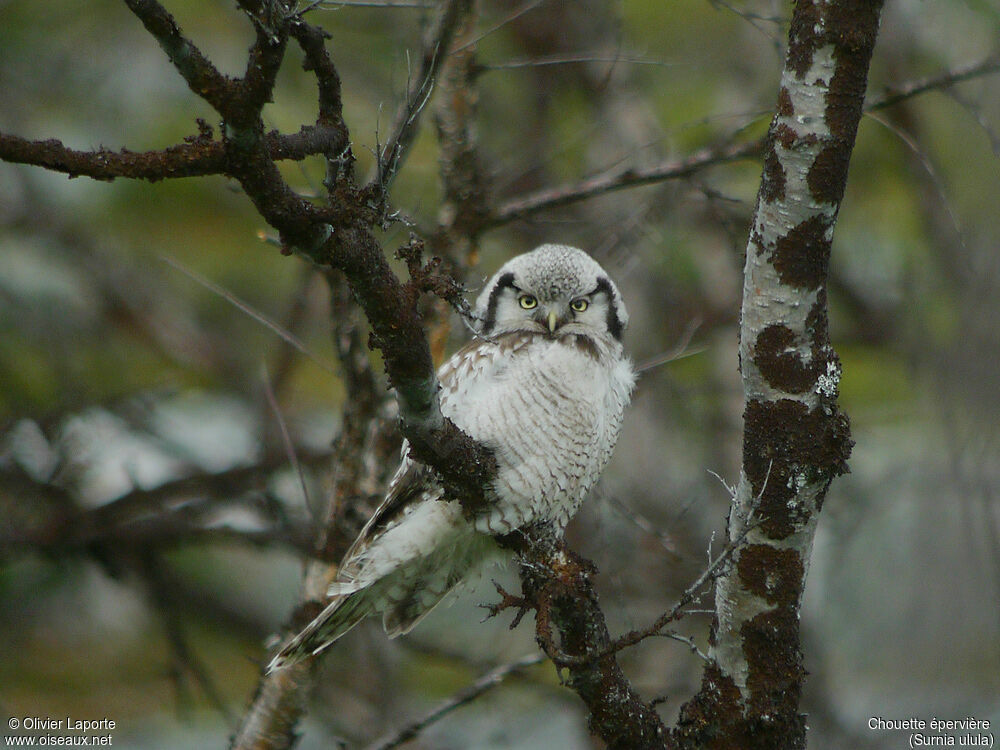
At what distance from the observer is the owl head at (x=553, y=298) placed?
399 cm

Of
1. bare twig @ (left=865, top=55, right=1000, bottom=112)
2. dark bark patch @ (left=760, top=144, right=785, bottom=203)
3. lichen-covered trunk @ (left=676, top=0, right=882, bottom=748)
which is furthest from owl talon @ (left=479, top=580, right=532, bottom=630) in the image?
bare twig @ (left=865, top=55, right=1000, bottom=112)

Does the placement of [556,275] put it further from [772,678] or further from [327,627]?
[772,678]

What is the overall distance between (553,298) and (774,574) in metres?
1.59

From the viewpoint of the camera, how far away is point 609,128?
804 centimetres

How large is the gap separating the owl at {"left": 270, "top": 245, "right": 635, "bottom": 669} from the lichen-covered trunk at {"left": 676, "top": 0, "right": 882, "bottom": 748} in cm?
81

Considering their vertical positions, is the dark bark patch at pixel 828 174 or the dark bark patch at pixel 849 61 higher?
the dark bark patch at pixel 849 61

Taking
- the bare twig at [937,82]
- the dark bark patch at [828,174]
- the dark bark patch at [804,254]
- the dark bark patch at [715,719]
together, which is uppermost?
the bare twig at [937,82]

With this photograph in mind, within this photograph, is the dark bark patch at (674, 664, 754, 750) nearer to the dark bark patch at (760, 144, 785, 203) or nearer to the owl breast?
the owl breast

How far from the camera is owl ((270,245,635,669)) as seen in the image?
3.46m

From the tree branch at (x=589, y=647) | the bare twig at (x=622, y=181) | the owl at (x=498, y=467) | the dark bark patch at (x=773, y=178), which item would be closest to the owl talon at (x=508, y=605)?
the tree branch at (x=589, y=647)

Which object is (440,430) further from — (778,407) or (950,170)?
(950,170)

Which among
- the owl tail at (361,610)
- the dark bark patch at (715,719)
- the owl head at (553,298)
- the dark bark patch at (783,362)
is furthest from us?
the owl head at (553,298)

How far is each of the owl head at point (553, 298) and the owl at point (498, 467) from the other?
1 centimetres

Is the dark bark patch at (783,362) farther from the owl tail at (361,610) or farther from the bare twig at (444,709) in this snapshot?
the owl tail at (361,610)
